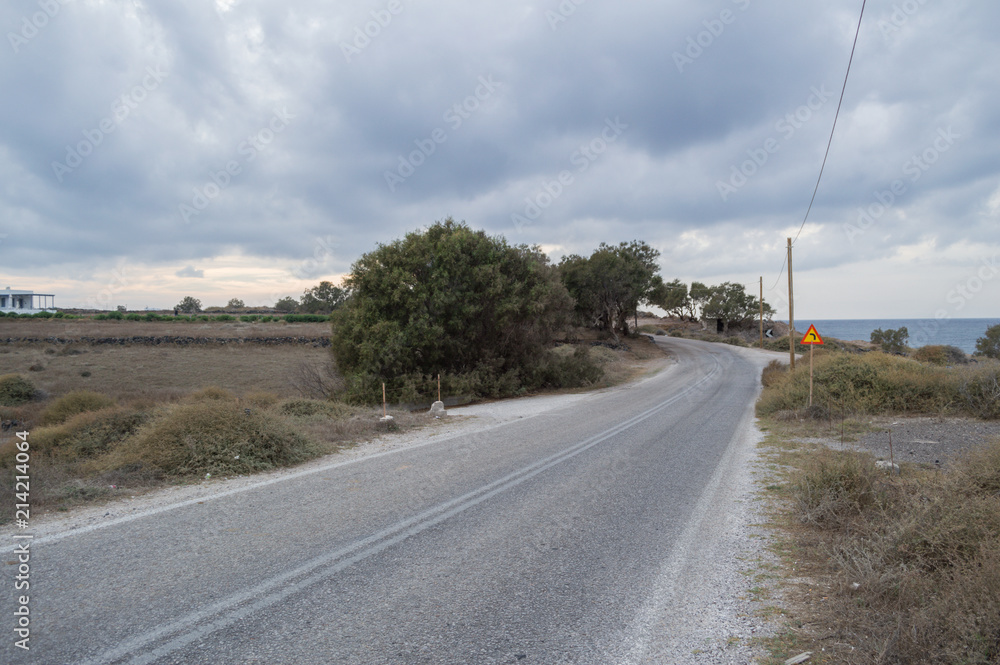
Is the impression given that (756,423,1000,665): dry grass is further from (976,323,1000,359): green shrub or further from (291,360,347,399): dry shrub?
(976,323,1000,359): green shrub

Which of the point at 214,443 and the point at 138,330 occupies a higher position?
the point at 138,330

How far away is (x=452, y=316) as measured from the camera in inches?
844

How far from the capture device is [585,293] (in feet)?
163

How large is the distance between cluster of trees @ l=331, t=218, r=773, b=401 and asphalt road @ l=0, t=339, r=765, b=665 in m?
11.9

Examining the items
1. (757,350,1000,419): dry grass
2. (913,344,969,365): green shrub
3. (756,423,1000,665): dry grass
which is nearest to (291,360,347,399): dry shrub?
(757,350,1000,419): dry grass

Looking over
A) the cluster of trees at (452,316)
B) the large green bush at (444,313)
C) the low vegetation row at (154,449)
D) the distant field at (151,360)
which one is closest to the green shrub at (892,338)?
the cluster of trees at (452,316)

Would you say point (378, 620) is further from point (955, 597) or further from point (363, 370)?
point (363, 370)

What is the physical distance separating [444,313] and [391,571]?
1723 centimetres

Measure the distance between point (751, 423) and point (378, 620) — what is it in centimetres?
1275

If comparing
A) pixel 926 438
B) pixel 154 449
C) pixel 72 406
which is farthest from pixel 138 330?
pixel 926 438

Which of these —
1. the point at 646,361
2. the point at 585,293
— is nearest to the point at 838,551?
the point at 646,361

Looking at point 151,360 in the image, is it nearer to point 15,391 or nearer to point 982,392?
point 15,391

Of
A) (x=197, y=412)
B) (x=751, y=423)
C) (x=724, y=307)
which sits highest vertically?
(x=724, y=307)

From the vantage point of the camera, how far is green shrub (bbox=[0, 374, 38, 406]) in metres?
18.6
